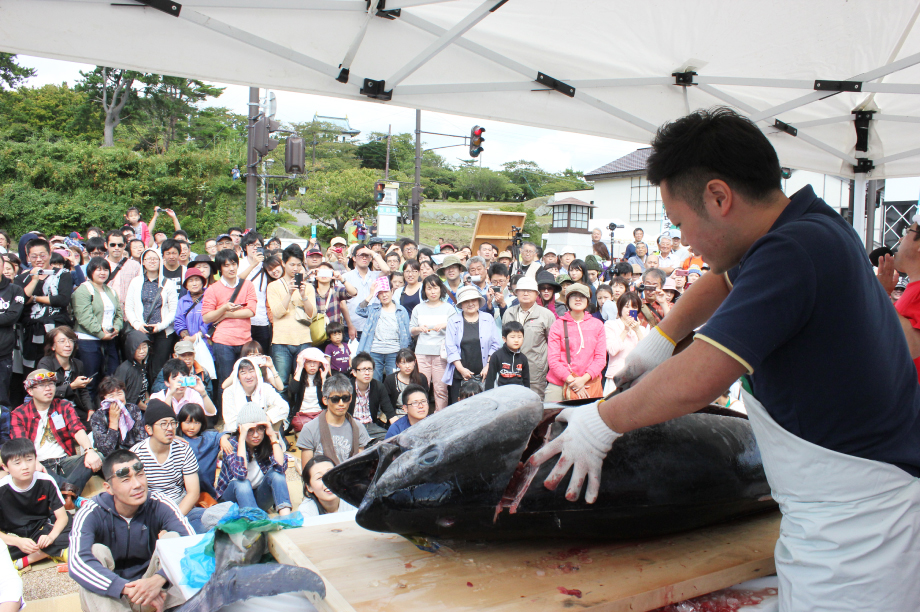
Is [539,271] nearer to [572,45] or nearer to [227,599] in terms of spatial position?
[572,45]

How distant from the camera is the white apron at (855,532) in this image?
147 centimetres

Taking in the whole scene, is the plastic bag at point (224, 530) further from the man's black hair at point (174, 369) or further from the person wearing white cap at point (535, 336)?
the person wearing white cap at point (535, 336)

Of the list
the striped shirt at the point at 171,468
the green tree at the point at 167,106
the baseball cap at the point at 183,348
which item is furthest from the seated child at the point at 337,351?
the green tree at the point at 167,106

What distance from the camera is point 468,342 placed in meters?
6.61

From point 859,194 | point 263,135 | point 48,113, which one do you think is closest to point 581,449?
point 859,194

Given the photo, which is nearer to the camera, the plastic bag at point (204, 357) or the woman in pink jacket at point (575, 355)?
the woman in pink jacket at point (575, 355)

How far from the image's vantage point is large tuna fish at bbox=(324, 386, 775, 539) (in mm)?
1902

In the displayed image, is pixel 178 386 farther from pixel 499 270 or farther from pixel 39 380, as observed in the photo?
pixel 499 270

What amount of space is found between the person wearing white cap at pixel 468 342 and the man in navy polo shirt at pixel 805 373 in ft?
16.2

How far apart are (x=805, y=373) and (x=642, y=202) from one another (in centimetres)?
3654

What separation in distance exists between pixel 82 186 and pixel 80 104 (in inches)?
509

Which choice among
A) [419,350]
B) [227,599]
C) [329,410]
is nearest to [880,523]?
[227,599]

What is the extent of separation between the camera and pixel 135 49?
10.7 feet

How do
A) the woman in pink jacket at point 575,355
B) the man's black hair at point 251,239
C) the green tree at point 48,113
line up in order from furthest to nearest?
the green tree at point 48,113
the man's black hair at point 251,239
the woman in pink jacket at point 575,355
